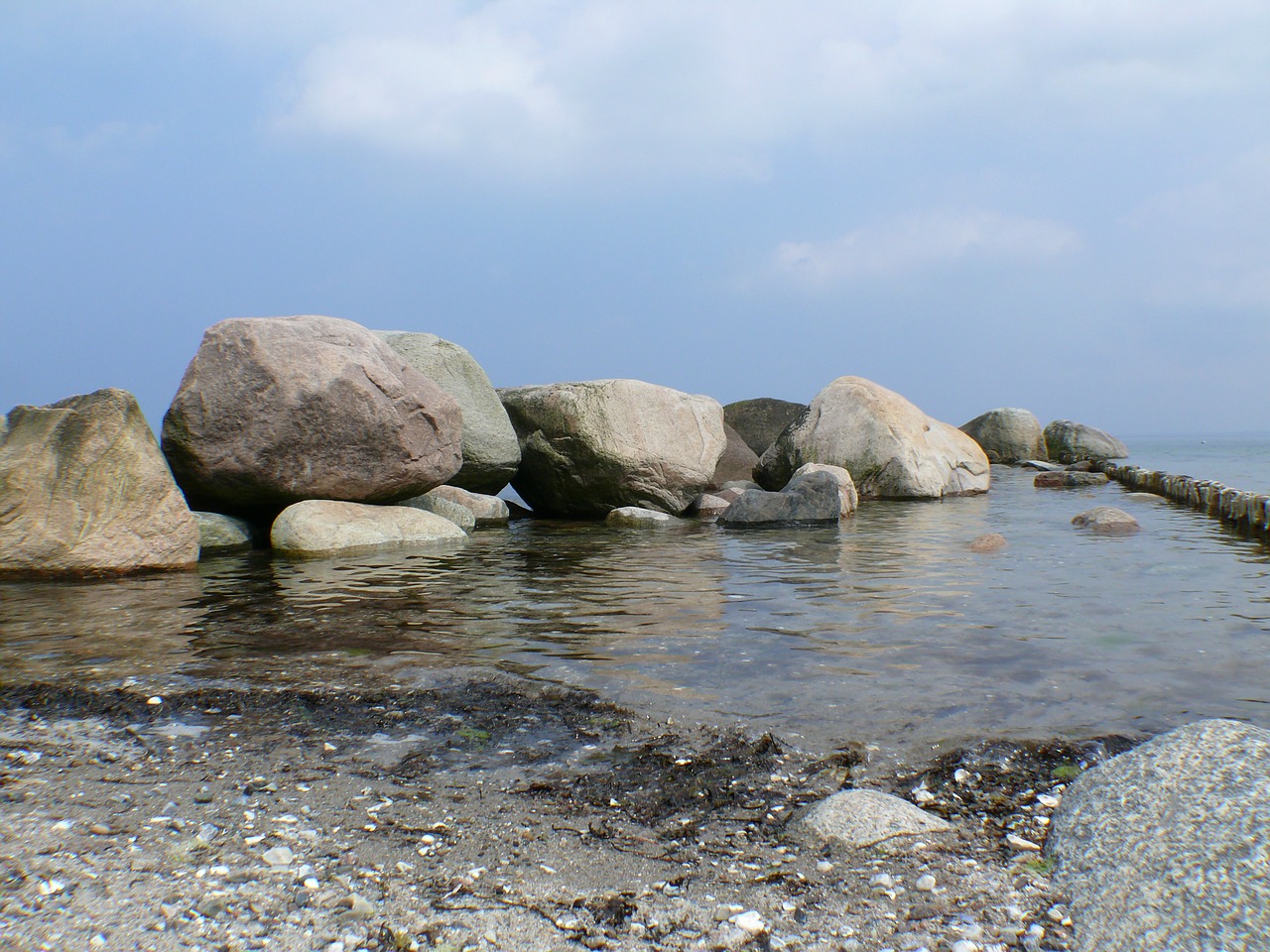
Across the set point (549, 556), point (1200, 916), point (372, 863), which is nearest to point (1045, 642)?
point (1200, 916)

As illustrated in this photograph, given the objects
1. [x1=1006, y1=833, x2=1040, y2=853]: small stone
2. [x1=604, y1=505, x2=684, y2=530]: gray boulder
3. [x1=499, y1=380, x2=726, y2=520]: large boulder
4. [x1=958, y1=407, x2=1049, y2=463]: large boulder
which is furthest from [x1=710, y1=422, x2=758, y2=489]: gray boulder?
[x1=1006, y1=833, x2=1040, y2=853]: small stone

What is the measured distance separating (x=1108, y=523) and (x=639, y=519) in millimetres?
6799

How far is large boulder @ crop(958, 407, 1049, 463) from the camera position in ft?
102

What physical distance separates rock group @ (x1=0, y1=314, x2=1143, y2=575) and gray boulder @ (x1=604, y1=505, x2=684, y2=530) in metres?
0.06

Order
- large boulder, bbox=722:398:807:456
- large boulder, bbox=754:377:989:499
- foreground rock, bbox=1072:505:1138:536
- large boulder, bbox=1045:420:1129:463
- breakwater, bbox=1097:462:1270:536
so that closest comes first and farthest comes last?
breakwater, bbox=1097:462:1270:536 → foreground rock, bbox=1072:505:1138:536 → large boulder, bbox=754:377:989:499 → large boulder, bbox=722:398:807:456 → large boulder, bbox=1045:420:1129:463

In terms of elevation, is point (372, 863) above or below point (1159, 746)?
below

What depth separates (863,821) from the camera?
3.10 metres

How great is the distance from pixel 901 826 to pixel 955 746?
3.16 feet

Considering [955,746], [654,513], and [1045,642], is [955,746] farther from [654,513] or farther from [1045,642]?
[654,513]

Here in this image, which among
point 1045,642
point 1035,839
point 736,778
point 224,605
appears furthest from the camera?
point 224,605

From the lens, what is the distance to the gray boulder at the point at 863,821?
9.97ft

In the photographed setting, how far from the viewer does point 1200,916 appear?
7.91ft

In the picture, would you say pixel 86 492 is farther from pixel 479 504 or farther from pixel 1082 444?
pixel 1082 444

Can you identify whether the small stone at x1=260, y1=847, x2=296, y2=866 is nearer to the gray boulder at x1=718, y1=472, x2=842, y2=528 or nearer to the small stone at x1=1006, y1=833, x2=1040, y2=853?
the small stone at x1=1006, y1=833, x2=1040, y2=853
